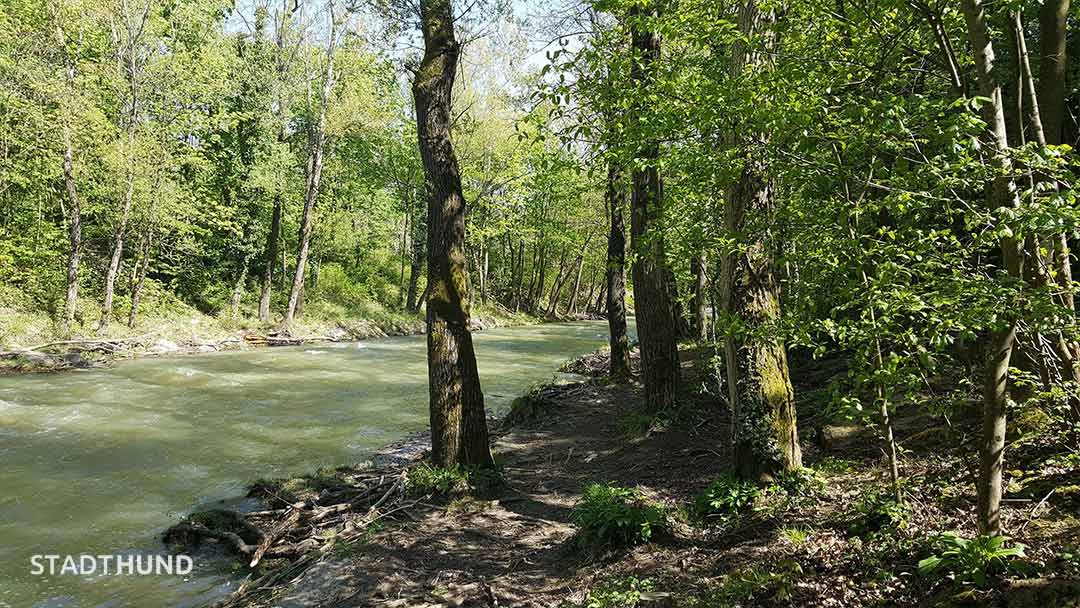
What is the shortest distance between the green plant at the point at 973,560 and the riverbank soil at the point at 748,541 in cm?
3

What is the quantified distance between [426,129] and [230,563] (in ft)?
15.3

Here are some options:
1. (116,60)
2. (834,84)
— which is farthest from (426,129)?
(116,60)

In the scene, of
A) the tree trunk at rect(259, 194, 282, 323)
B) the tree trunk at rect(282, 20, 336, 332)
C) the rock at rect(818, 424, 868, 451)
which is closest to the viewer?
the rock at rect(818, 424, 868, 451)

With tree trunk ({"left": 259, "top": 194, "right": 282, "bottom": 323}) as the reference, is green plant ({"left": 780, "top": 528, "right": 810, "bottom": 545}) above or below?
below

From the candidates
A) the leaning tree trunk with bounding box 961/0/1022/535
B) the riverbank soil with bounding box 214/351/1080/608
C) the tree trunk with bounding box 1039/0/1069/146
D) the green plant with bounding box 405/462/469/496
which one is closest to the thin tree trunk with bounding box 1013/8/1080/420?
the leaning tree trunk with bounding box 961/0/1022/535

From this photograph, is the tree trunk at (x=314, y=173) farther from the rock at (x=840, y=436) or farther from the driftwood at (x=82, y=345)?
the rock at (x=840, y=436)

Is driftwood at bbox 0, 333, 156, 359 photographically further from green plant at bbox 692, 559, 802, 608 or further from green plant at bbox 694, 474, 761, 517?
green plant at bbox 692, 559, 802, 608

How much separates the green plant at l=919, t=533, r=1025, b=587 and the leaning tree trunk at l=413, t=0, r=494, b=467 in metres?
4.54

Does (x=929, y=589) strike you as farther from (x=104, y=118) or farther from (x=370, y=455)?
(x=104, y=118)

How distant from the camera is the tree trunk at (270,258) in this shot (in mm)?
26438

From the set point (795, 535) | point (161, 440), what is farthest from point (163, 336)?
point (795, 535)

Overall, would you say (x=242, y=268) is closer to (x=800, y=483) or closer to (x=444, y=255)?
(x=444, y=255)

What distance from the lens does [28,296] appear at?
1952cm

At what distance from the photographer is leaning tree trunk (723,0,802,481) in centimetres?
504
